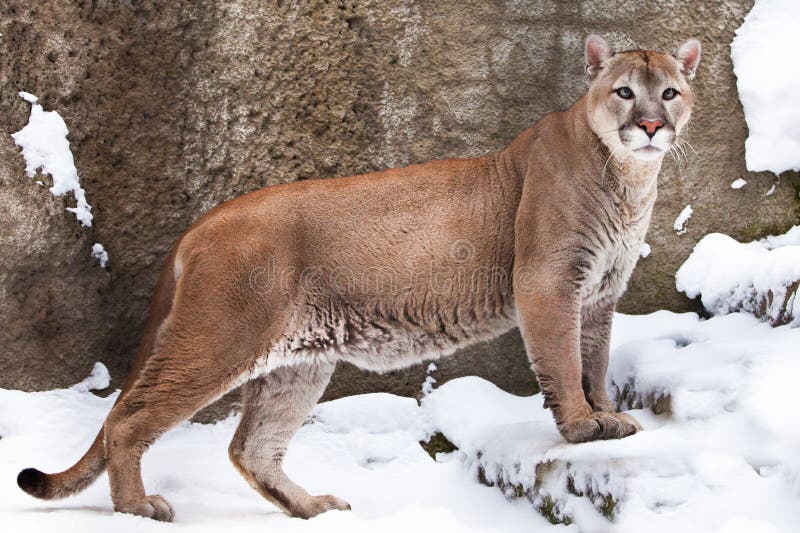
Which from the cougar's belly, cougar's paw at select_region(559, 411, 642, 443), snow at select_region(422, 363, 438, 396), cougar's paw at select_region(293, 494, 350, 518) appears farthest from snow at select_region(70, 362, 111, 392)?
cougar's paw at select_region(559, 411, 642, 443)

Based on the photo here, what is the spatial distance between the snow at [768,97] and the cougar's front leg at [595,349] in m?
1.65

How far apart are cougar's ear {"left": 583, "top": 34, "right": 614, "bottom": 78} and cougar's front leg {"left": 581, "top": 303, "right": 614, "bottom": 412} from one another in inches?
45.4

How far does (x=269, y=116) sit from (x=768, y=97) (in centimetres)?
292

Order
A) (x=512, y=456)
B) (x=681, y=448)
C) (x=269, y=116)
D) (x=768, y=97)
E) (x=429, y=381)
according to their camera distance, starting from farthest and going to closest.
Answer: (x=768, y=97)
(x=429, y=381)
(x=269, y=116)
(x=512, y=456)
(x=681, y=448)

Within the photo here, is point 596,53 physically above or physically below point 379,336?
above

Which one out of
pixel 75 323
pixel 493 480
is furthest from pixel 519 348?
pixel 75 323

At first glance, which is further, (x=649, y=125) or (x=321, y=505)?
(x=321, y=505)

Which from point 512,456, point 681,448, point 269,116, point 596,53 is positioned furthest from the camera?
point 269,116

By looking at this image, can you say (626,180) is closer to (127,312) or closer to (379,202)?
(379,202)

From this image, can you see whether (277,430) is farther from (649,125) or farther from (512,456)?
(649,125)

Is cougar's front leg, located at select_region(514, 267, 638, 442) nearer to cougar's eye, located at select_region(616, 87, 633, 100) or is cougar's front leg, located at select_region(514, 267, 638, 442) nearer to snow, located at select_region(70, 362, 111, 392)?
cougar's eye, located at select_region(616, 87, 633, 100)

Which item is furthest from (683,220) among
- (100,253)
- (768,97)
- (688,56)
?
(100,253)

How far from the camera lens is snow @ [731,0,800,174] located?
5348 millimetres

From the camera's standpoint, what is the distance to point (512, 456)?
4242 millimetres
